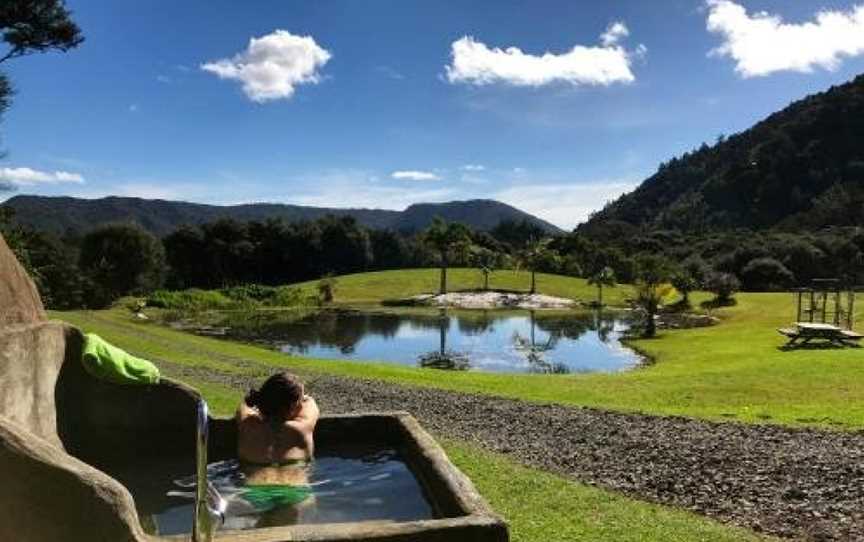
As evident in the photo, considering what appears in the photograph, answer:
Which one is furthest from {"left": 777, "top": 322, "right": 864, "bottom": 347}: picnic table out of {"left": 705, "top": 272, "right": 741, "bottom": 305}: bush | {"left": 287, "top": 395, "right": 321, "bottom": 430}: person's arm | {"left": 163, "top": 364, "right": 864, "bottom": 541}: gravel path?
{"left": 287, "top": 395, "right": 321, "bottom": 430}: person's arm

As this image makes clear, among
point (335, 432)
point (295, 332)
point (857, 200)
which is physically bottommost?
point (295, 332)

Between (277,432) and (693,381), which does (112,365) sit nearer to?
(277,432)

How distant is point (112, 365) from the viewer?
8.46 m

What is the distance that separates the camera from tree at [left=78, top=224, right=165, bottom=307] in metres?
93.6

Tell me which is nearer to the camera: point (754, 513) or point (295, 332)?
point (754, 513)

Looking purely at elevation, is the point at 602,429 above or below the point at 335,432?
below

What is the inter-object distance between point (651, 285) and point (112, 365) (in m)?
55.3

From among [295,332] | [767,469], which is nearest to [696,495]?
[767,469]

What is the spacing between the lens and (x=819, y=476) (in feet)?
41.6

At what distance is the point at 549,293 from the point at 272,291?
33.7 meters

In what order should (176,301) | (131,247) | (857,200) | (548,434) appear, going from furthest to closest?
1. (857,200)
2. (131,247)
3. (176,301)
4. (548,434)

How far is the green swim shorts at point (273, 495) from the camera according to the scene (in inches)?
317

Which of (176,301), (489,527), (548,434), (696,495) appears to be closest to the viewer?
(489,527)

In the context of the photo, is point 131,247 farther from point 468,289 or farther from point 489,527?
point 489,527
